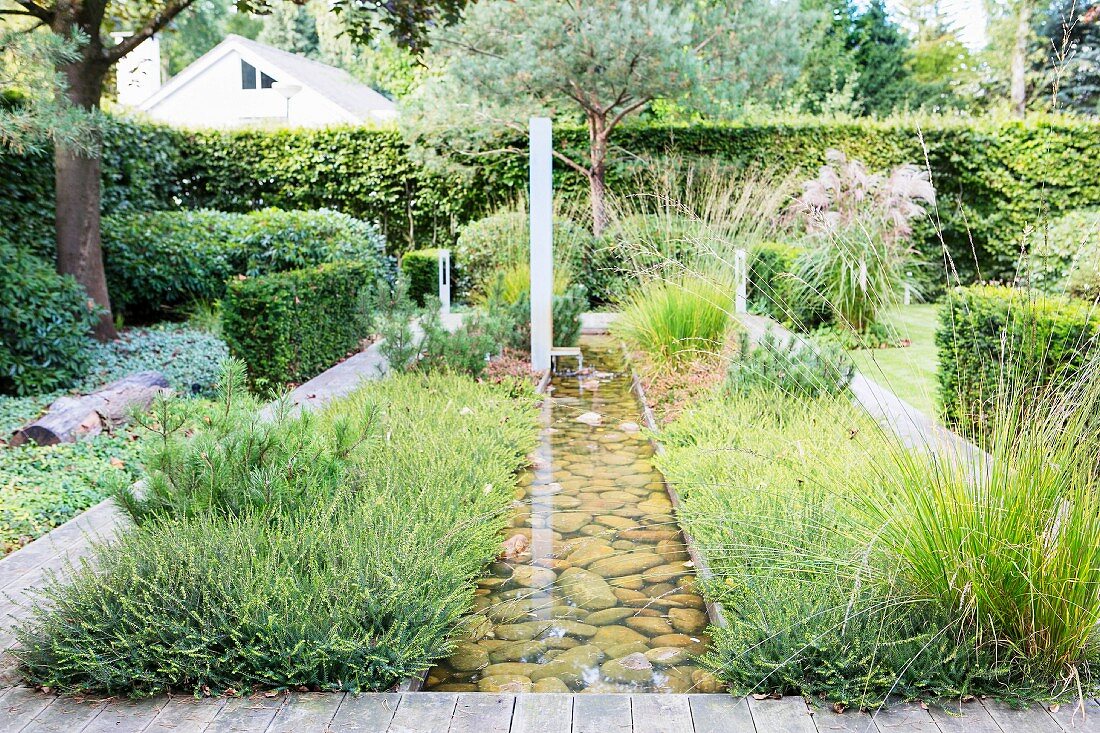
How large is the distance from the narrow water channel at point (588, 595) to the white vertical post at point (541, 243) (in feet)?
6.50

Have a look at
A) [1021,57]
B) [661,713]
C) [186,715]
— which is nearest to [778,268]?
[661,713]

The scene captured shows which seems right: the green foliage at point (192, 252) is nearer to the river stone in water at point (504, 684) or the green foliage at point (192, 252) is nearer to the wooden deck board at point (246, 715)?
the river stone in water at point (504, 684)

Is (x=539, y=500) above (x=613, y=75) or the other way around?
the other way around

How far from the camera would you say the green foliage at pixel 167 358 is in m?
6.08

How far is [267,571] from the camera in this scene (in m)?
2.36

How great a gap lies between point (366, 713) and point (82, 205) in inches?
233

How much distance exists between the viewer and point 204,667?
7.20ft

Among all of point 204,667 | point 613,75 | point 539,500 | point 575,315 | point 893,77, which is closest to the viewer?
point 204,667

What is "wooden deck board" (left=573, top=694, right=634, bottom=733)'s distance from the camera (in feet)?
6.57

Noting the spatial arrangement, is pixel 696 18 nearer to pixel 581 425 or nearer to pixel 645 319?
pixel 645 319

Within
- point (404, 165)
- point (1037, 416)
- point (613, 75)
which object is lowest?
point (1037, 416)

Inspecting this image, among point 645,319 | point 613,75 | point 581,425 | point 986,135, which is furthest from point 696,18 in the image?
point 581,425

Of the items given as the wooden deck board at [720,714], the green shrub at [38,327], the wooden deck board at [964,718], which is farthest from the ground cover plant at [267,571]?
the green shrub at [38,327]

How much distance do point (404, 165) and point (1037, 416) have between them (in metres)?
10.8
